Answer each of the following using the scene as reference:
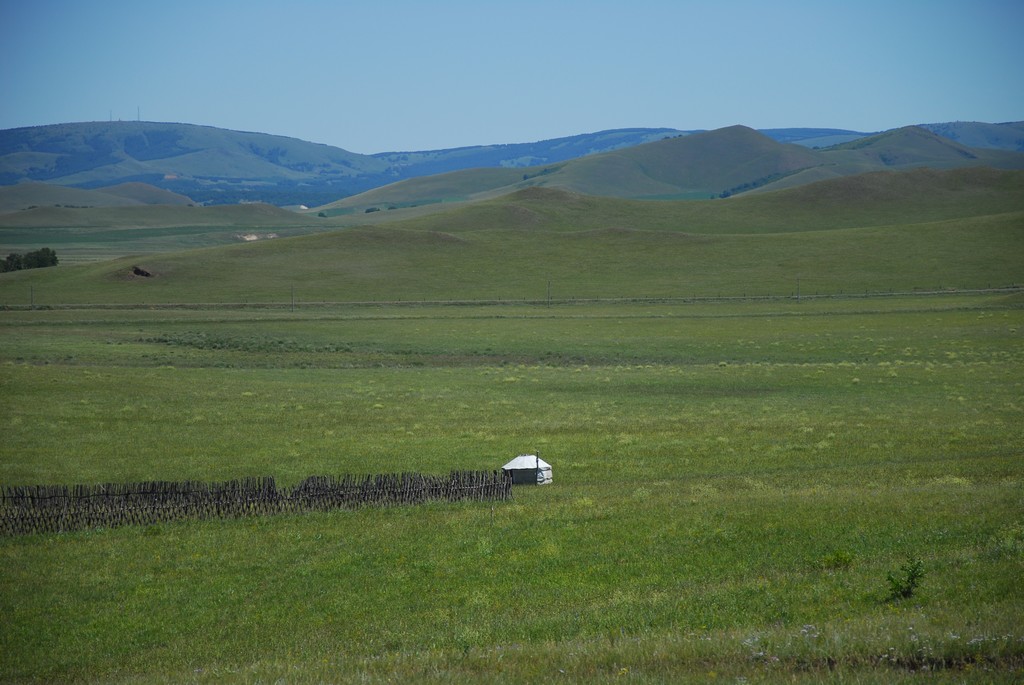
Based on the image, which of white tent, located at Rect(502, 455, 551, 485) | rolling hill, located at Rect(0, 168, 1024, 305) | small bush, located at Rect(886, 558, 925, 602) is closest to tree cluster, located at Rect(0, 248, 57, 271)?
rolling hill, located at Rect(0, 168, 1024, 305)

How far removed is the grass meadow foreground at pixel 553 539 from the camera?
12078mm

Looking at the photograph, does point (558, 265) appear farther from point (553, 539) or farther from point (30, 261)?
point (553, 539)

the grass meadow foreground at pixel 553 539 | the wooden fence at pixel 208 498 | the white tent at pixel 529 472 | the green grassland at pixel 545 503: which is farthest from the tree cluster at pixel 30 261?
the white tent at pixel 529 472

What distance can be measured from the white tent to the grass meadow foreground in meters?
0.63

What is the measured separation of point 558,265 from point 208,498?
110 m

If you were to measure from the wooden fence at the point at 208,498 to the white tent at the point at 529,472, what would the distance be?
1984 mm

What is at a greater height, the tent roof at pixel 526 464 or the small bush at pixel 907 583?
the small bush at pixel 907 583

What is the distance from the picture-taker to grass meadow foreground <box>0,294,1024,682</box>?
12.1m

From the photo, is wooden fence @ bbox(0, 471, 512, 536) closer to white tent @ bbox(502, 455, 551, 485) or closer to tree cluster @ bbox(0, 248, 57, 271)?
white tent @ bbox(502, 455, 551, 485)

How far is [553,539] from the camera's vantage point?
1873cm

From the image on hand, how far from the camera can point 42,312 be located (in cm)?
9056

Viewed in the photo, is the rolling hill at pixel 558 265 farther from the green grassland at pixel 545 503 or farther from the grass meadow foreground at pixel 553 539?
the grass meadow foreground at pixel 553 539

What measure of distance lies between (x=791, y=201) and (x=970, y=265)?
74.2 m

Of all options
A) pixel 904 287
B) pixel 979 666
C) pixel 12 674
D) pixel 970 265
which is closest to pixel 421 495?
pixel 12 674
